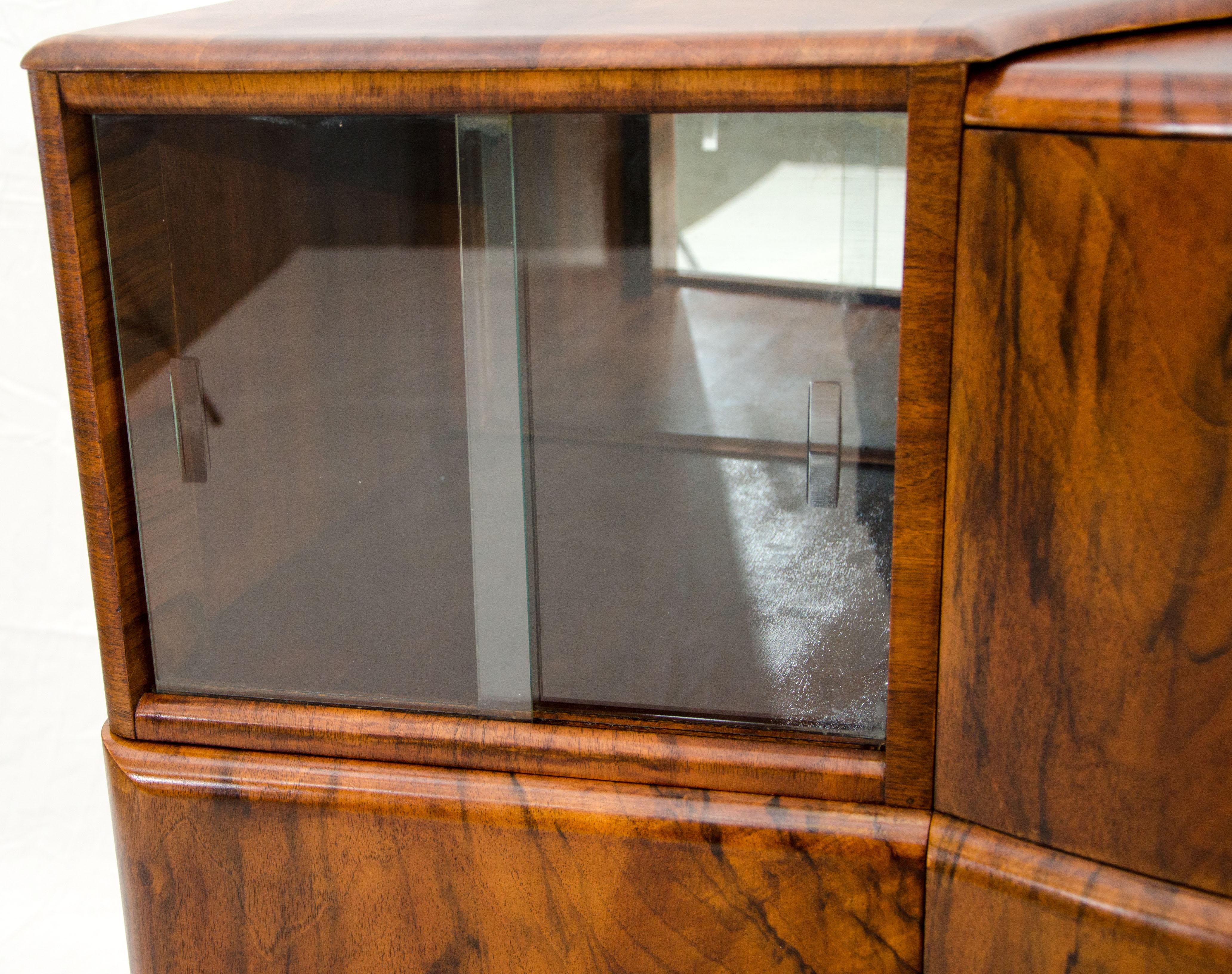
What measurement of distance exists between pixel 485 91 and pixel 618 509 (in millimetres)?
230

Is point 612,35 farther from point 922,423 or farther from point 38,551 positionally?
point 38,551

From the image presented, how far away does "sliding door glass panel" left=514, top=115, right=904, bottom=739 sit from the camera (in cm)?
65

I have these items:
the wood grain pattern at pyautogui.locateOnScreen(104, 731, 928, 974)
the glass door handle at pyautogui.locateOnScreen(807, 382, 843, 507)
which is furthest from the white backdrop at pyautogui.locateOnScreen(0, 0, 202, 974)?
the glass door handle at pyautogui.locateOnScreen(807, 382, 843, 507)

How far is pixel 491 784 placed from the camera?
2.20ft

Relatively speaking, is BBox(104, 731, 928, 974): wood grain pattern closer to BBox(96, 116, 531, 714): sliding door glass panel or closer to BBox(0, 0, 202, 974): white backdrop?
BBox(96, 116, 531, 714): sliding door glass panel

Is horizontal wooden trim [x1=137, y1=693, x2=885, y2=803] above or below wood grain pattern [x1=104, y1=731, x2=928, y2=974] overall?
above

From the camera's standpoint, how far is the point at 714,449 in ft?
2.73

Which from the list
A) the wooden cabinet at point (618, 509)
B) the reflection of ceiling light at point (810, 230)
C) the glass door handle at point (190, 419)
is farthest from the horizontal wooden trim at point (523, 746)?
the reflection of ceiling light at point (810, 230)

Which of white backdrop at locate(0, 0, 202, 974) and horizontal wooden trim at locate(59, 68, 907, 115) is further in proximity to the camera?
white backdrop at locate(0, 0, 202, 974)

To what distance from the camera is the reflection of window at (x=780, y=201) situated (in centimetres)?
69

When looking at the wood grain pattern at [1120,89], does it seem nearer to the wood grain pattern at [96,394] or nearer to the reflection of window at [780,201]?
the reflection of window at [780,201]

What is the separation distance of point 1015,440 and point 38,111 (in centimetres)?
45

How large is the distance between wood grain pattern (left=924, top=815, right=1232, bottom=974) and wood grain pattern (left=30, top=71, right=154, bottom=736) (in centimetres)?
40

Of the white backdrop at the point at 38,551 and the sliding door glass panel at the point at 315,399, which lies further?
the white backdrop at the point at 38,551
